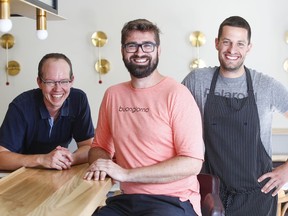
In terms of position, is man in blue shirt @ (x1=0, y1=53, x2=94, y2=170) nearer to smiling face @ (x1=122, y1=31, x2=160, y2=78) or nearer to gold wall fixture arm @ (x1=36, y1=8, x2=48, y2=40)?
gold wall fixture arm @ (x1=36, y1=8, x2=48, y2=40)

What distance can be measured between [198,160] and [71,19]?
2.74 meters

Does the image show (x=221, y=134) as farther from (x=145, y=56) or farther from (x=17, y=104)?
(x=17, y=104)

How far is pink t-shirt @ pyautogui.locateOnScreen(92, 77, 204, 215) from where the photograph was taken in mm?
1788

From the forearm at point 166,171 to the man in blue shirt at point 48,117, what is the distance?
45 centimetres

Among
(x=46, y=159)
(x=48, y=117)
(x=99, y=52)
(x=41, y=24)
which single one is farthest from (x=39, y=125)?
(x=99, y=52)

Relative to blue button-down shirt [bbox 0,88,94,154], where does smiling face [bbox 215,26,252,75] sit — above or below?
above

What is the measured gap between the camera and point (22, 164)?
6.58 feet

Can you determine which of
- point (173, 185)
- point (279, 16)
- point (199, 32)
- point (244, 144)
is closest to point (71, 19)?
point (199, 32)

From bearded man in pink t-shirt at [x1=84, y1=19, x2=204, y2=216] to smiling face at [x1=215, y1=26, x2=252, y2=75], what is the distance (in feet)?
1.56

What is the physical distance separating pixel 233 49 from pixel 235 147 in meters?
0.48

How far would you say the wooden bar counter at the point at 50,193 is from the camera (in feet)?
4.58

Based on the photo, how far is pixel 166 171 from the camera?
1743mm

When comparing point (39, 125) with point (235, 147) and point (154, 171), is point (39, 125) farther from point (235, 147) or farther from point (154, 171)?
point (235, 147)

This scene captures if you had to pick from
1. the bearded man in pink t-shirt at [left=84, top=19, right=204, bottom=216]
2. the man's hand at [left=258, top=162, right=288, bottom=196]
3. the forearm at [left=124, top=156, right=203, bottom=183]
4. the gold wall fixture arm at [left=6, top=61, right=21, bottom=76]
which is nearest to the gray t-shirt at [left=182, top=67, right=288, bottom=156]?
the man's hand at [left=258, top=162, right=288, bottom=196]
